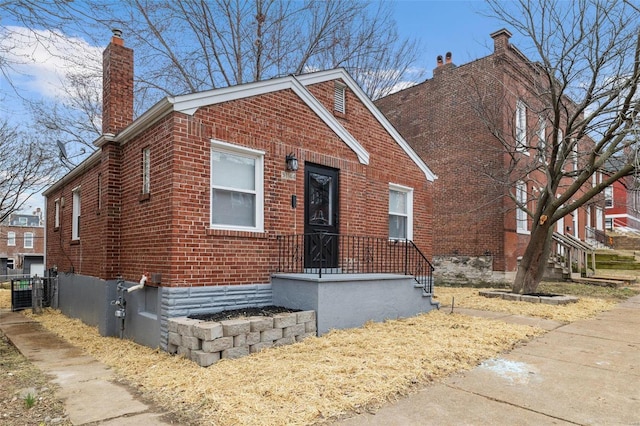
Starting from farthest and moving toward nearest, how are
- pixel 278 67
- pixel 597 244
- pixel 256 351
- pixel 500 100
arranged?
1. pixel 597 244
2. pixel 278 67
3. pixel 500 100
4. pixel 256 351

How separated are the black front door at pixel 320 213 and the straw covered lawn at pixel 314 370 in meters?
1.66

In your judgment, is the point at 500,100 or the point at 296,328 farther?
the point at 500,100

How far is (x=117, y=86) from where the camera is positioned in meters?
7.64

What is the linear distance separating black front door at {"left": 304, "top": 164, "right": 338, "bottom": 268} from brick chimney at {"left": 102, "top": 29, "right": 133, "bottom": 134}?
3.56 meters

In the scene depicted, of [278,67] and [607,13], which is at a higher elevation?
[278,67]

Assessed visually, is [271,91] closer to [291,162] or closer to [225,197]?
[291,162]

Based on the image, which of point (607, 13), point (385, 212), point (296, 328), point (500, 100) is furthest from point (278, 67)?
point (296, 328)

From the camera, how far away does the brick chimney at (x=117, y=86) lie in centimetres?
756

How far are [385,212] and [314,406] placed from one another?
6.21 meters

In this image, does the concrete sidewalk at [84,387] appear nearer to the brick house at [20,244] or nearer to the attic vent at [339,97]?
the attic vent at [339,97]

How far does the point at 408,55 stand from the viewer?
65.1 feet

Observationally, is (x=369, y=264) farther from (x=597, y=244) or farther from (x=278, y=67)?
(x=597, y=244)

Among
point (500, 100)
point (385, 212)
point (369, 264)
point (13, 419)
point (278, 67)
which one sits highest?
point (278, 67)

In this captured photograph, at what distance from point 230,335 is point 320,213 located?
3427 millimetres
